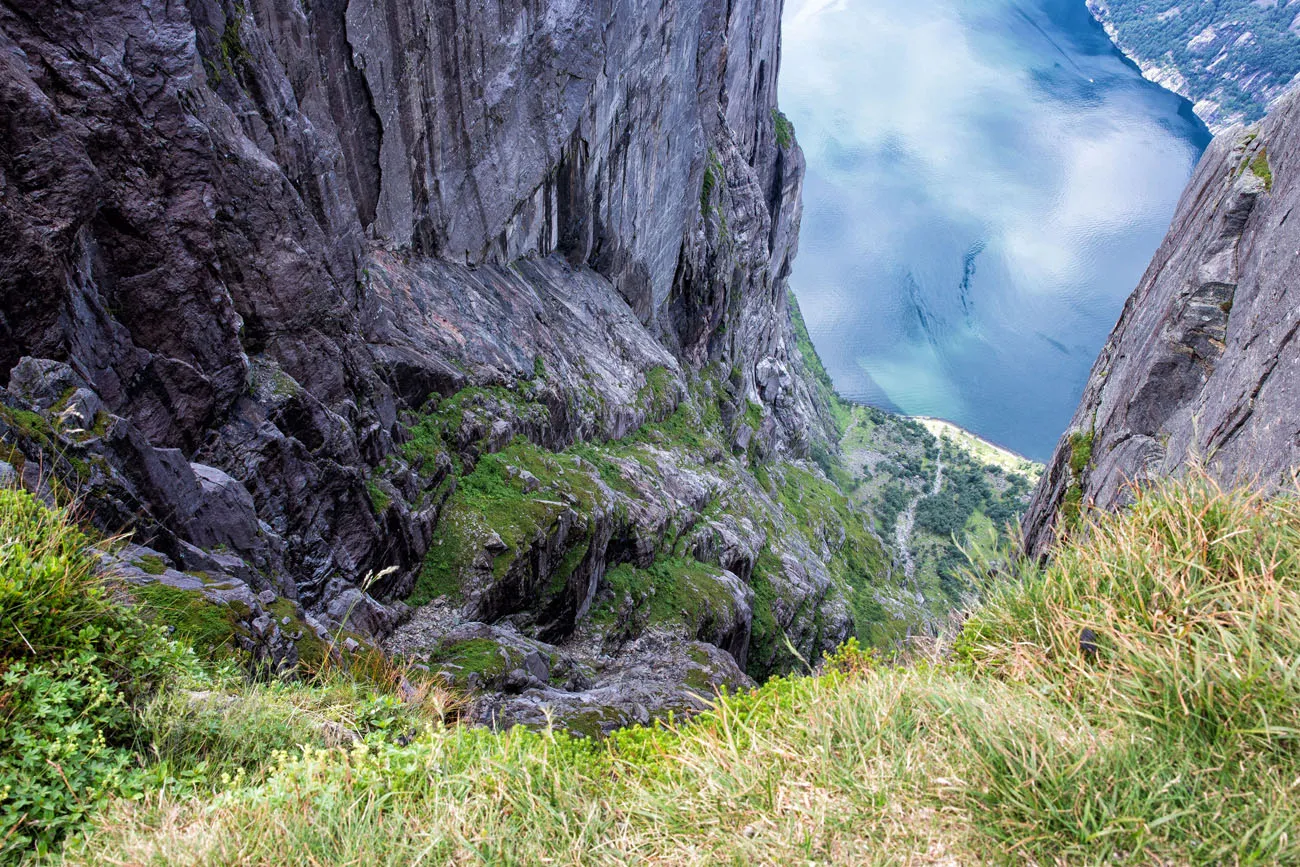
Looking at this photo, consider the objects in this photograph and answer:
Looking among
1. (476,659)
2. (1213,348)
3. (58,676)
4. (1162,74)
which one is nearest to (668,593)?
(476,659)

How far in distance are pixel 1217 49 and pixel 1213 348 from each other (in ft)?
574

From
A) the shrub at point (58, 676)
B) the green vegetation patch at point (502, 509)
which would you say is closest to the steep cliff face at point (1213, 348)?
the shrub at point (58, 676)

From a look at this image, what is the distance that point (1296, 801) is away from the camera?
10.3 feet

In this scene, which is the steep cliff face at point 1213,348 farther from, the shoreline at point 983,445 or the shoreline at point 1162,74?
the shoreline at point 1162,74

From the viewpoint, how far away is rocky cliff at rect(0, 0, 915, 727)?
377 inches

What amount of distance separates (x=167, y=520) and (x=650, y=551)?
56.4 ft

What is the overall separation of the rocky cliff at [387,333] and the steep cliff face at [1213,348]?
11290 millimetres

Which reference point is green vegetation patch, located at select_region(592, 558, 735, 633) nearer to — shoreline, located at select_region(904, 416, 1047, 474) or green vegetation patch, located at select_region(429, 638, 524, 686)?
green vegetation patch, located at select_region(429, 638, 524, 686)

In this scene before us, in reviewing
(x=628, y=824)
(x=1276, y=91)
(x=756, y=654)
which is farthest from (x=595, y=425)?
(x=1276, y=91)

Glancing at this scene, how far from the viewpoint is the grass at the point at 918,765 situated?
338 cm

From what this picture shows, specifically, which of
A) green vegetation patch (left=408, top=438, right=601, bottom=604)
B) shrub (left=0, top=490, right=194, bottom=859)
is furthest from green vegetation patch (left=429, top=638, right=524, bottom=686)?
shrub (left=0, top=490, right=194, bottom=859)

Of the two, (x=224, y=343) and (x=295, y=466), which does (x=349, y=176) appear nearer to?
(x=224, y=343)

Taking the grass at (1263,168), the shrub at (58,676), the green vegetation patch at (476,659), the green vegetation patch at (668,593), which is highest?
the grass at (1263,168)

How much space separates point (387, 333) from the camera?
1962 cm
